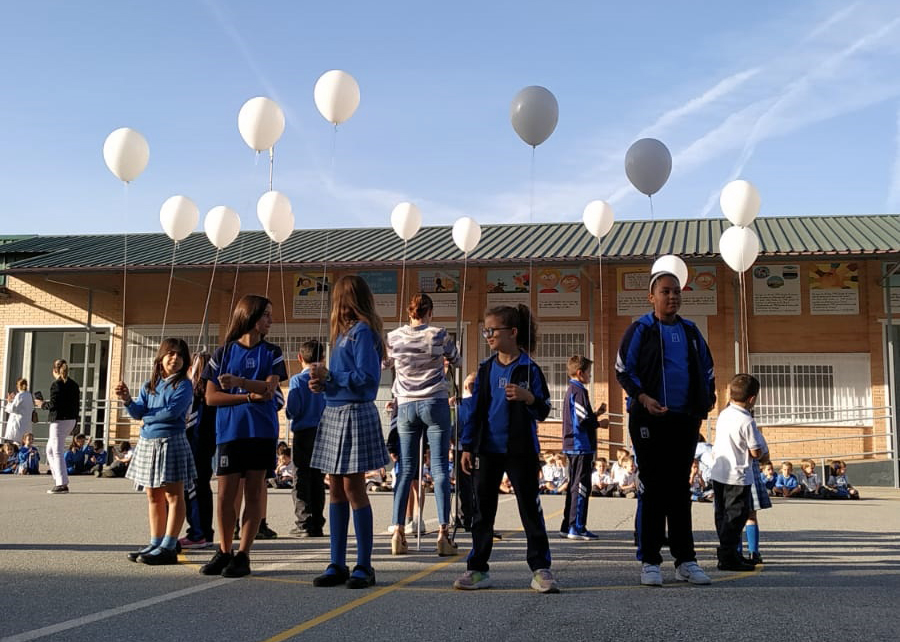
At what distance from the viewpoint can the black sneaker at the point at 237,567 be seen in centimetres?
575

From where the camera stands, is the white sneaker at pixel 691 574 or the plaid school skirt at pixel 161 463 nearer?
the white sneaker at pixel 691 574

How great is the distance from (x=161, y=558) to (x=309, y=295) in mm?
17893

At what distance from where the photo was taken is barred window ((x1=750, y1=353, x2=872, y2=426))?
20516 mm

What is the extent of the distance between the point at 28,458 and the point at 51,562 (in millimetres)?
14512

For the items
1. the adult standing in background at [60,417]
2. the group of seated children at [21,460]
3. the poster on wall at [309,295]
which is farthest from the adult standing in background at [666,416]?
the poster on wall at [309,295]

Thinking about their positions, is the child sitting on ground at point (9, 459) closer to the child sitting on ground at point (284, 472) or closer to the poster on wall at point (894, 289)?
the child sitting on ground at point (284, 472)

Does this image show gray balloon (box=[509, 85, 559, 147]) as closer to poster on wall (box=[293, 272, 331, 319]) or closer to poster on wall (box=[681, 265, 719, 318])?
poster on wall (box=[681, 265, 719, 318])

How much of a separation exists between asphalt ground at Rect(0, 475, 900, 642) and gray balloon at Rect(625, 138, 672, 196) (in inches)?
194

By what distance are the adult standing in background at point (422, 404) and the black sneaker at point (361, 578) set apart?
155cm

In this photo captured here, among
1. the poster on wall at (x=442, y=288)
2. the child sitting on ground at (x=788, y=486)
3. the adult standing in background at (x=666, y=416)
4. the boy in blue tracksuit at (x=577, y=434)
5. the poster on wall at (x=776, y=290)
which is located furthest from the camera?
the poster on wall at (x=442, y=288)

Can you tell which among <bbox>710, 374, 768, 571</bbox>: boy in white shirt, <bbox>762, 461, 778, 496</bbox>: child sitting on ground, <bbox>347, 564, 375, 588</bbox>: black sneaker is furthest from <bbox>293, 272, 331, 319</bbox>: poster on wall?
<bbox>347, 564, 375, 588</bbox>: black sneaker

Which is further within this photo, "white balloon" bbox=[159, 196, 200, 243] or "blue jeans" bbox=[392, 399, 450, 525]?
"white balloon" bbox=[159, 196, 200, 243]

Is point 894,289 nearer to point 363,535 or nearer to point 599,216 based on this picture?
point 599,216

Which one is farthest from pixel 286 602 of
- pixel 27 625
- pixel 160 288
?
pixel 160 288
